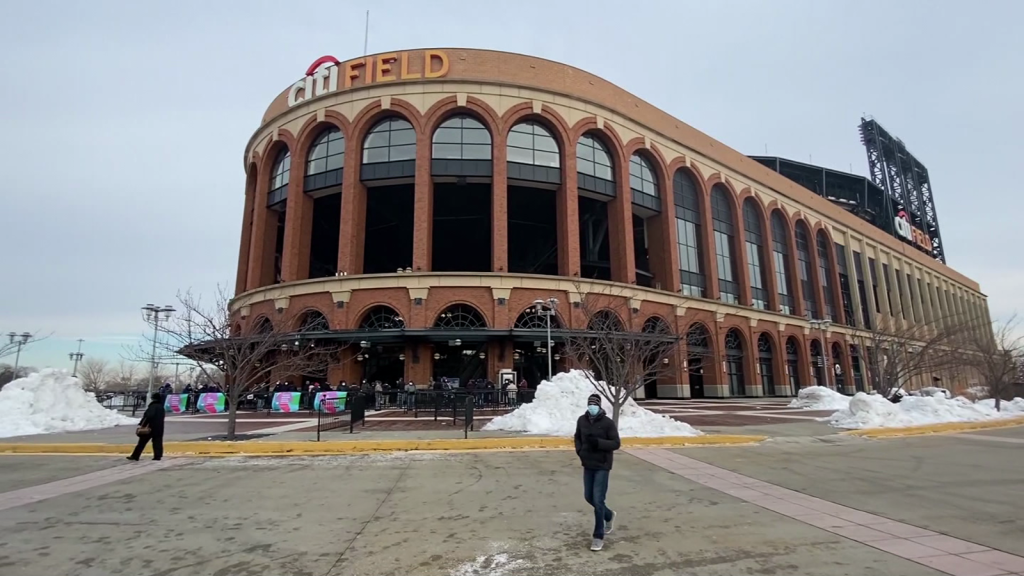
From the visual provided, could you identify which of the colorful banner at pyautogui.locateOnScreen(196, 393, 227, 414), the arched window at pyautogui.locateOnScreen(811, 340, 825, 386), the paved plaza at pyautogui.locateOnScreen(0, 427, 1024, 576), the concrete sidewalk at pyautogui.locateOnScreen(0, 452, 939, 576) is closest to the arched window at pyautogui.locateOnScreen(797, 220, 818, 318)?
the arched window at pyautogui.locateOnScreen(811, 340, 825, 386)

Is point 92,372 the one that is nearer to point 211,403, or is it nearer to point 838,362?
point 211,403

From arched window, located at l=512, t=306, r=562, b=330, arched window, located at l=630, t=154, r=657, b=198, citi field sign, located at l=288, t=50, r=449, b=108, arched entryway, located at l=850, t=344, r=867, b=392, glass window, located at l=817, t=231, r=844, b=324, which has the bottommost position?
arched entryway, located at l=850, t=344, r=867, b=392

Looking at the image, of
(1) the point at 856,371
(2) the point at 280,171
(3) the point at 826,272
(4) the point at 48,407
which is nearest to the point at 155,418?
(4) the point at 48,407

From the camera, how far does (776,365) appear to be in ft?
145

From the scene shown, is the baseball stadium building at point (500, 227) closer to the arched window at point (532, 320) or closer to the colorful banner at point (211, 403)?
the arched window at point (532, 320)

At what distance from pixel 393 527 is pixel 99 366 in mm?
127742

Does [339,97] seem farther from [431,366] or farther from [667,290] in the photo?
[667,290]

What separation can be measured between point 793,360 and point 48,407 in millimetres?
51712

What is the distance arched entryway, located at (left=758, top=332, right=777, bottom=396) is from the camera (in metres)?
43.5

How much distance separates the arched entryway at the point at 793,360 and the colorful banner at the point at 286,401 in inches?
1609

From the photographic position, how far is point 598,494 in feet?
17.7

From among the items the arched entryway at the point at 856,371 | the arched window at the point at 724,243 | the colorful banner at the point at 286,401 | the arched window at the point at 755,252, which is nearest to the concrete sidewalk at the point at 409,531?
the colorful banner at the point at 286,401

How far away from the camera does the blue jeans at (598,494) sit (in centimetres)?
532

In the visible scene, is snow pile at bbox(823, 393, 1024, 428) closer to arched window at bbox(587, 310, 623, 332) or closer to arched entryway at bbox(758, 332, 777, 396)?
arched window at bbox(587, 310, 623, 332)
